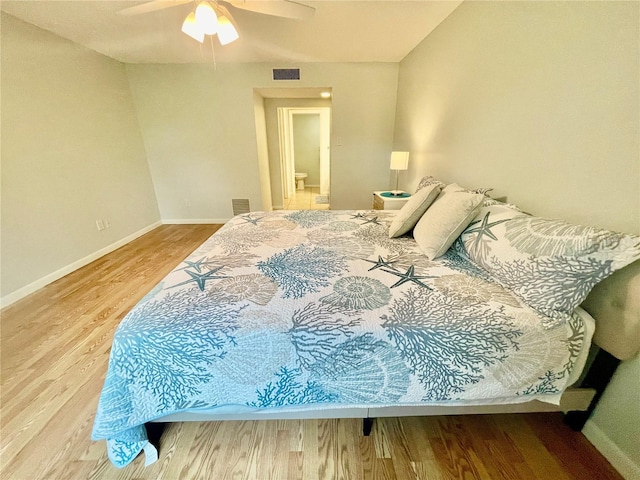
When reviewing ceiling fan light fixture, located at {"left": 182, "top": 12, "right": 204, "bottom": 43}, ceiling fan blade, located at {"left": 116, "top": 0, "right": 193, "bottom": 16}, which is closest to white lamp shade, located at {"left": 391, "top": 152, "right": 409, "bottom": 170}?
ceiling fan light fixture, located at {"left": 182, "top": 12, "right": 204, "bottom": 43}

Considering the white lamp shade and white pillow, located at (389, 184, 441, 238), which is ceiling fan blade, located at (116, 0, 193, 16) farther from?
the white lamp shade

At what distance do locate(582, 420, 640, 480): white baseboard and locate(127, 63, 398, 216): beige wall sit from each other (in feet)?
11.1

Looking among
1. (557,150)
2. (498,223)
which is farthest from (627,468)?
(557,150)

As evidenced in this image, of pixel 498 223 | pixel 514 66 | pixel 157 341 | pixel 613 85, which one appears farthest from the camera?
pixel 514 66

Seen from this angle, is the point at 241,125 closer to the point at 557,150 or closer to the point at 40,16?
the point at 40,16

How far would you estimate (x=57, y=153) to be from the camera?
2447 millimetres

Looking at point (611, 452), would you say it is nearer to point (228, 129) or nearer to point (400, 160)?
point (400, 160)

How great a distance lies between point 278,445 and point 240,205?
3489 mm

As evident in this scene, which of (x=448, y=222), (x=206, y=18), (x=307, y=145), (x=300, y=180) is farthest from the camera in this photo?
(x=307, y=145)

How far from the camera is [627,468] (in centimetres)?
94

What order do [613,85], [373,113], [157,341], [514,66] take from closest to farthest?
[157,341]
[613,85]
[514,66]
[373,113]

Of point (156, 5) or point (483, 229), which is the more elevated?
point (156, 5)

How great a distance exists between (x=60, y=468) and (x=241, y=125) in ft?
12.3

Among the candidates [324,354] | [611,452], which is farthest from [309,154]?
[611,452]
